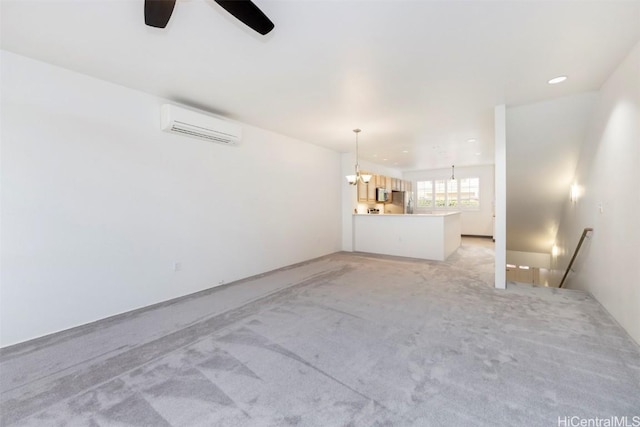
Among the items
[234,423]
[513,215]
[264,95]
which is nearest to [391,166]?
[513,215]

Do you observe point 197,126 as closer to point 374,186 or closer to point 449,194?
point 374,186

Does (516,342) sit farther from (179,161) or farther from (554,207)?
(554,207)

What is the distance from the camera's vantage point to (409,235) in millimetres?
6109

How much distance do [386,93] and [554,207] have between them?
197 inches

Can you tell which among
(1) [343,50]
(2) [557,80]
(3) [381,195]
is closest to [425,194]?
(3) [381,195]

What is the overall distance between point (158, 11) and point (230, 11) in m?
0.44

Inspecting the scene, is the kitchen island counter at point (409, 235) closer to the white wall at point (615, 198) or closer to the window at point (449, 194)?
the white wall at point (615, 198)

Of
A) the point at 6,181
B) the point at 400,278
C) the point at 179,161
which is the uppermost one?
the point at 179,161

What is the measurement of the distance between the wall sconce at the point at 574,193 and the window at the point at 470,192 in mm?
4419

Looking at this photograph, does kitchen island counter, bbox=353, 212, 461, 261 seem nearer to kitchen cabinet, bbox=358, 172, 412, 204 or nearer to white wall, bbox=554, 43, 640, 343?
kitchen cabinet, bbox=358, 172, 412, 204

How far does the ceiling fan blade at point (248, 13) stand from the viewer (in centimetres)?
147

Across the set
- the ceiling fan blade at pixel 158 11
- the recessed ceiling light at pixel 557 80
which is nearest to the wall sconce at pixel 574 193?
the recessed ceiling light at pixel 557 80

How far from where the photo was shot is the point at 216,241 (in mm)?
3994

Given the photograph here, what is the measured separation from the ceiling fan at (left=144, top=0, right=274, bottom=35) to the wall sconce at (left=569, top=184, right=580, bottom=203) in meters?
5.29
